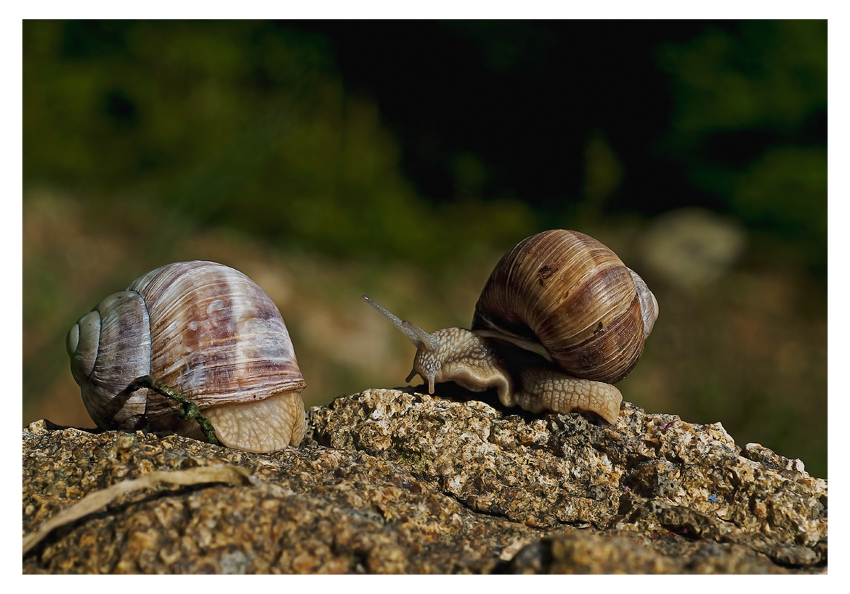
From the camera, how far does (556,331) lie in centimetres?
268

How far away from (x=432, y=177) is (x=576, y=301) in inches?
254

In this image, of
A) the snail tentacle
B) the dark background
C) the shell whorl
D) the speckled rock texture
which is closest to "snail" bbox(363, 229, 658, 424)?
the speckled rock texture

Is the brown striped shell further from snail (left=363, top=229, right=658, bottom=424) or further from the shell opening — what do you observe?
the shell opening

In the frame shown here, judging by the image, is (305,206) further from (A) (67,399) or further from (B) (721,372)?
(B) (721,372)

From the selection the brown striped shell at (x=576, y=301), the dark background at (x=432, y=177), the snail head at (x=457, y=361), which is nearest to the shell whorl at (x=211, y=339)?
the snail head at (x=457, y=361)

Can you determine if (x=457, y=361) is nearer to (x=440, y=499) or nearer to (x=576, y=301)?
(x=576, y=301)

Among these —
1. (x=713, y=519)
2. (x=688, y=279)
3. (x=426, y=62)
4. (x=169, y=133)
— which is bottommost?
(x=713, y=519)

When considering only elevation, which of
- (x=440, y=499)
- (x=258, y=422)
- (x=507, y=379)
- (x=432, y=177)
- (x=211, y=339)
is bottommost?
(x=440, y=499)

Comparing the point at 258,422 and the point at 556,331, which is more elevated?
the point at 556,331

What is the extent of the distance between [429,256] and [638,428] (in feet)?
18.4

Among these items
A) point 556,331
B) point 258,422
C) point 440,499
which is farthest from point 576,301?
point 258,422

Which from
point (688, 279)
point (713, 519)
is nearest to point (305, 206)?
point (688, 279)

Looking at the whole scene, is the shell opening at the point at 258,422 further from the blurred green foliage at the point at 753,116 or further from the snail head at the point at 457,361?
the blurred green foliage at the point at 753,116

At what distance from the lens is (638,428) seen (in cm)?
271
